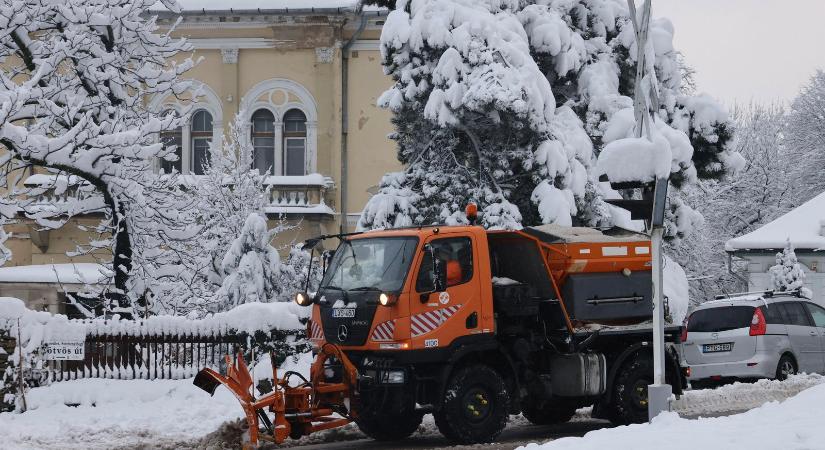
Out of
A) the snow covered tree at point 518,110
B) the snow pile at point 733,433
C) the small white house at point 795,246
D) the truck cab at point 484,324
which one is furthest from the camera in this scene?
the small white house at point 795,246

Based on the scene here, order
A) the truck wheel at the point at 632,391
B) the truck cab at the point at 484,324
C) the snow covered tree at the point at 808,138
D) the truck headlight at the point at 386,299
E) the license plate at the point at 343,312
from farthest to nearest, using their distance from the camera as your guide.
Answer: the snow covered tree at the point at 808,138 < the truck wheel at the point at 632,391 < the license plate at the point at 343,312 < the truck cab at the point at 484,324 < the truck headlight at the point at 386,299

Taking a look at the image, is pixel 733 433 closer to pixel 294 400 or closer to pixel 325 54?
pixel 294 400

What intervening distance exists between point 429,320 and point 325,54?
22.7 metres

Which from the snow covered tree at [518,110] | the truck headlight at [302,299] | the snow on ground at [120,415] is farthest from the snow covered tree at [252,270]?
the truck headlight at [302,299]

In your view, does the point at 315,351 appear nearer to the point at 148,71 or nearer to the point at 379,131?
the point at 148,71

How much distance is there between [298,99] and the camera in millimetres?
35344

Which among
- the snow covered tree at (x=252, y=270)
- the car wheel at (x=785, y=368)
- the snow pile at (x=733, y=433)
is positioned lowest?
the snow pile at (x=733, y=433)

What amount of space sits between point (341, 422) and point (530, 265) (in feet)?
10.4

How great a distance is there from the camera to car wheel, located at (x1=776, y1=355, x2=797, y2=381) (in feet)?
67.3

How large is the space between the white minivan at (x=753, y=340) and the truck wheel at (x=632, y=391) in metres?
5.10

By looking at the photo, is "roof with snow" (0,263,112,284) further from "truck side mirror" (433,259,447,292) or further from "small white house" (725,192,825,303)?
"truck side mirror" (433,259,447,292)

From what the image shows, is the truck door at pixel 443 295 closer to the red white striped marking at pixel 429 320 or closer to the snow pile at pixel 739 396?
the red white striped marking at pixel 429 320

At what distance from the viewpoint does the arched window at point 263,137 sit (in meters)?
35.7

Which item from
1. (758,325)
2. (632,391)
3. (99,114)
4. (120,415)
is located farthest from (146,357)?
(758,325)
